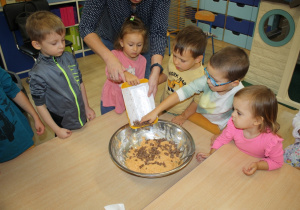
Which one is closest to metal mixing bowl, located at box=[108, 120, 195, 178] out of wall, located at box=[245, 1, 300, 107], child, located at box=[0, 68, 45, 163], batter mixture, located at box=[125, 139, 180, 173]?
batter mixture, located at box=[125, 139, 180, 173]

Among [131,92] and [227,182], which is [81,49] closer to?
[131,92]

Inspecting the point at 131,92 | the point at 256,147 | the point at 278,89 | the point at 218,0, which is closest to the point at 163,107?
the point at 131,92

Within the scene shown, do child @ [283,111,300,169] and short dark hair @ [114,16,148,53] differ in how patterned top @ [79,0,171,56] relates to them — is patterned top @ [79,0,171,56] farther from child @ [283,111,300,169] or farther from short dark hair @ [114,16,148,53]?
child @ [283,111,300,169]

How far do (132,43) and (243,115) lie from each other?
0.80 meters

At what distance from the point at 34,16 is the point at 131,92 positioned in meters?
0.67

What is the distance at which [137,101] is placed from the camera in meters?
1.18

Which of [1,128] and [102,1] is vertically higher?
[102,1]

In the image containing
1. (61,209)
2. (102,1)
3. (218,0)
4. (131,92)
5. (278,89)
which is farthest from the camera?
(218,0)

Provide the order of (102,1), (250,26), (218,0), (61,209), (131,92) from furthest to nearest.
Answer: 1. (218,0)
2. (250,26)
3. (102,1)
4. (131,92)
5. (61,209)

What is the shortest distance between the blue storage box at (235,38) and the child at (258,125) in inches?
139

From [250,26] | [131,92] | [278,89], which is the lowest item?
[278,89]

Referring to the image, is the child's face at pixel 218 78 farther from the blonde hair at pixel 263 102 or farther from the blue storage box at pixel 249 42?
the blue storage box at pixel 249 42

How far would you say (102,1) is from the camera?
4.61 ft

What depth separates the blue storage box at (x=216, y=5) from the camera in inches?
166
